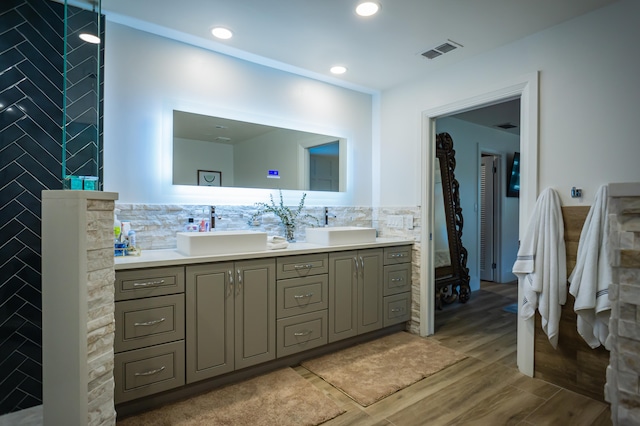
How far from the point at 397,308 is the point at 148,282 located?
2268 millimetres

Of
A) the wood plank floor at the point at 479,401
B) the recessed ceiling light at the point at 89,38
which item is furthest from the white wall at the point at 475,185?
the recessed ceiling light at the point at 89,38

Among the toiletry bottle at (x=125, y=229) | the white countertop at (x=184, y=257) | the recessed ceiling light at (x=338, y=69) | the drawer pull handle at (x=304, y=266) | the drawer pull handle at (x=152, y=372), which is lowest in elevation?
the drawer pull handle at (x=152, y=372)

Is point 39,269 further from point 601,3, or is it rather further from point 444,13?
point 601,3

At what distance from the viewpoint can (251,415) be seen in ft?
6.62

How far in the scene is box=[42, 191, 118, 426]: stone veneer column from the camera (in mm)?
1406

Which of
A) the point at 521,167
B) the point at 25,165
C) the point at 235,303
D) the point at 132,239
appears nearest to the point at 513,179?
the point at 521,167

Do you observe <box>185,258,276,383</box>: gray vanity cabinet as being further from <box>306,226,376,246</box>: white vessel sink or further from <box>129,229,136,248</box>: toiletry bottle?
<box>306,226,376,246</box>: white vessel sink

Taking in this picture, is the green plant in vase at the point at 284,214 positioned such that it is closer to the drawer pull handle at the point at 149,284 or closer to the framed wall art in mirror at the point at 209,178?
the framed wall art in mirror at the point at 209,178

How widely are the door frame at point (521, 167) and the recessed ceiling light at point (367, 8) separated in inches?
48.4

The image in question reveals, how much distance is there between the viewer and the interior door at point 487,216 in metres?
5.58

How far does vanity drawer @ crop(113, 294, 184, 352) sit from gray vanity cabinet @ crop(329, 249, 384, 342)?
1.22 metres

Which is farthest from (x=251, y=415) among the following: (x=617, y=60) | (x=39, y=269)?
(x=617, y=60)

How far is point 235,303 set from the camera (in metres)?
2.32

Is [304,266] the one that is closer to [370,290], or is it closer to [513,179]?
[370,290]
